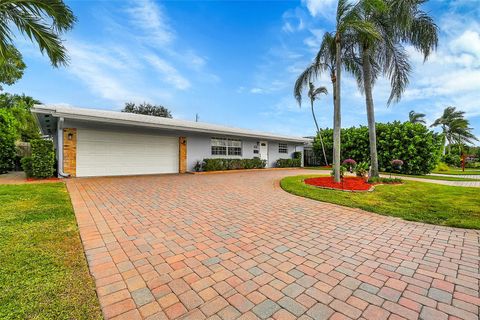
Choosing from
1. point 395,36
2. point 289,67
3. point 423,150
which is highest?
point 289,67

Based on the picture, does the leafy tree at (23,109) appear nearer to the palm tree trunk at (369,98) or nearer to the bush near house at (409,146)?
the palm tree trunk at (369,98)

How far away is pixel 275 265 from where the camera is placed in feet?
8.59

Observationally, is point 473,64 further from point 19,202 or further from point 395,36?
point 19,202

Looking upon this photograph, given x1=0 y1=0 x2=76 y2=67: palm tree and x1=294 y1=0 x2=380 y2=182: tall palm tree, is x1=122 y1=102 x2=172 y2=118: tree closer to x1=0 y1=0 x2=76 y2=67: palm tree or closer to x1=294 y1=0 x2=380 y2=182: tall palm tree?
x1=294 y1=0 x2=380 y2=182: tall palm tree

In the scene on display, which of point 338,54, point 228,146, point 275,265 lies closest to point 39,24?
point 275,265

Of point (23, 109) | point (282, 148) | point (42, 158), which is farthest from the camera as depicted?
point (282, 148)

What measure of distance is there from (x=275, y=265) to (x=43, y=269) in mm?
2483

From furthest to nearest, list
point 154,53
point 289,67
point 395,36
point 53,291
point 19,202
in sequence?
point 289,67, point 154,53, point 395,36, point 19,202, point 53,291

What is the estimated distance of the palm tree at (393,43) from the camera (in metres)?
8.04

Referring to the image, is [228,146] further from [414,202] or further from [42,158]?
[414,202]

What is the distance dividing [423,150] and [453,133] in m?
19.5

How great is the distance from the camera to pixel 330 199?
615 cm

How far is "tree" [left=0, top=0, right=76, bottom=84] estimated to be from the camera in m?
5.52

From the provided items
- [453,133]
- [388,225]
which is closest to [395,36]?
[388,225]
